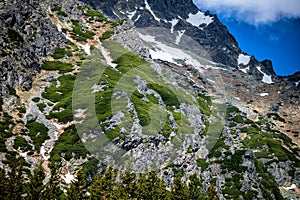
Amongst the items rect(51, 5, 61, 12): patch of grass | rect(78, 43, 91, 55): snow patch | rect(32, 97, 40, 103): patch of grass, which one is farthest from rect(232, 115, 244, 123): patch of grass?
rect(32, 97, 40, 103): patch of grass

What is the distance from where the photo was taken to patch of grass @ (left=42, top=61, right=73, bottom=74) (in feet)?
272

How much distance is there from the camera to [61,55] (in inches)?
3617

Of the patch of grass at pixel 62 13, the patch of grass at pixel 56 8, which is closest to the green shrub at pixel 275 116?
the patch of grass at pixel 62 13

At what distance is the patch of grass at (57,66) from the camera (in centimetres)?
8276

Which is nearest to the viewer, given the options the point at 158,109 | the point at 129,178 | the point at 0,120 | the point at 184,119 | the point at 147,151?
the point at 129,178

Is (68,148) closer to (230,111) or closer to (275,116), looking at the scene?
(230,111)

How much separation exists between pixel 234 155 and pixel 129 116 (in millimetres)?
33141

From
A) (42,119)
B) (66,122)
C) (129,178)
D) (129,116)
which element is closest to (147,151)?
(129,116)

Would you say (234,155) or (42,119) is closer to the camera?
(42,119)

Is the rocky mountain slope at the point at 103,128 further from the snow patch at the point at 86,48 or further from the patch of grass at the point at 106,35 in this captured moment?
the patch of grass at the point at 106,35

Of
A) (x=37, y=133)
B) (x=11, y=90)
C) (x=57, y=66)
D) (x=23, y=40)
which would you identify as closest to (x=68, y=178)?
(x=37, y=133)

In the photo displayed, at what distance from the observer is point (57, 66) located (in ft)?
278

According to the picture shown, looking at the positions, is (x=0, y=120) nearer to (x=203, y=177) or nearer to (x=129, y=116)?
(x=129, y=116)

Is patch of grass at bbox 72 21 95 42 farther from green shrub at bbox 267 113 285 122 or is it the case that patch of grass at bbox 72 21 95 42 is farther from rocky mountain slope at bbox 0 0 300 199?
green shrub at bbox 267 113 285 122
